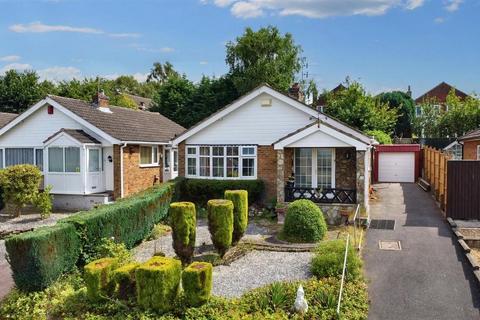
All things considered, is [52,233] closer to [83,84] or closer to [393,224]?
[393,224]

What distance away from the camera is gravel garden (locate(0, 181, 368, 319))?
9.32 meters

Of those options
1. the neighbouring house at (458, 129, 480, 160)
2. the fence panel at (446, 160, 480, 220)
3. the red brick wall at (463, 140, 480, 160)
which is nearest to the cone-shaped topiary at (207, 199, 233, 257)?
the fence panel at (446, 160, 480, 220)

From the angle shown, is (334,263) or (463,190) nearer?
(334,263)

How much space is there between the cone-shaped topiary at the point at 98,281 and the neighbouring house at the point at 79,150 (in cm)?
1235

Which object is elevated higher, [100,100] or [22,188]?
[100,100]

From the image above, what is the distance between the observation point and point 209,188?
20.7 metres

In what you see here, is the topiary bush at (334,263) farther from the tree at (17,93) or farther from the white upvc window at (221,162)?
the tree at (17,93)

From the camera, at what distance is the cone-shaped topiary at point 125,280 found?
9.64 meters

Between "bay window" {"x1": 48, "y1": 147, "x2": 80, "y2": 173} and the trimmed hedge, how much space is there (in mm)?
11081

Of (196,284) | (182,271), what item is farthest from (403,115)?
(196,284)

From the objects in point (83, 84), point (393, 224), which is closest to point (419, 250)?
point (393, 224)

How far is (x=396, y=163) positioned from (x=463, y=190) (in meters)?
15.2

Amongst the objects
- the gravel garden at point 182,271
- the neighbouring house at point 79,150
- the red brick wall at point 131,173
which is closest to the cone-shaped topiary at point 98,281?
the gravel garden at point 182,271

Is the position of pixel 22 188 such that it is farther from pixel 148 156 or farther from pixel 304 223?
pixel 304 223
